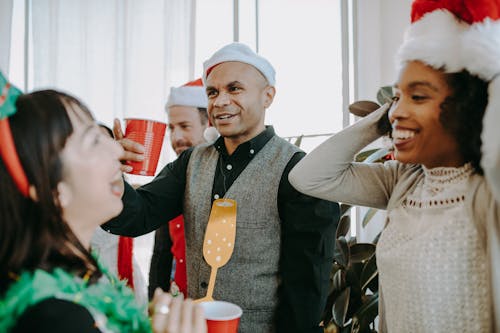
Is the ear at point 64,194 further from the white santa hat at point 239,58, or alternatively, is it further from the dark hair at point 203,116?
the dark hair at point 203,116

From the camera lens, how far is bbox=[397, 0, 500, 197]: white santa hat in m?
0.74

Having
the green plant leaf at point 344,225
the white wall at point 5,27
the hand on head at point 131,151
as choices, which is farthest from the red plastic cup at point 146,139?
the white wall at point 5,27

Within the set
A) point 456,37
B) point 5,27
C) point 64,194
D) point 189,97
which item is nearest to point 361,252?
point 189,97

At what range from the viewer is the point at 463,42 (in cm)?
79

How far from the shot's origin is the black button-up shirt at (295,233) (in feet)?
3.80

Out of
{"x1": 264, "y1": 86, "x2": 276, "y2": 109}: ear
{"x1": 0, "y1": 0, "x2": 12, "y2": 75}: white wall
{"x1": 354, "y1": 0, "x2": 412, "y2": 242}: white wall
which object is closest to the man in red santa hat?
{"x1": 264, "y1": 86, "x2": 276, "y2": 109}: ear

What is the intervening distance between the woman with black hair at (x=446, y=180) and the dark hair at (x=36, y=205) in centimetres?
62

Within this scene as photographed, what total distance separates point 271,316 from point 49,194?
748 mm

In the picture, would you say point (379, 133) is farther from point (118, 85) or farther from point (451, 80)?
point (118, 85)

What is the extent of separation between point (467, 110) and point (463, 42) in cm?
13

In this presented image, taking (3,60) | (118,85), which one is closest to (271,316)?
(118,85)

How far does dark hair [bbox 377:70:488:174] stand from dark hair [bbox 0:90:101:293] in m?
0.71

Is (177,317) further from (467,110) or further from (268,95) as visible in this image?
(268,95)

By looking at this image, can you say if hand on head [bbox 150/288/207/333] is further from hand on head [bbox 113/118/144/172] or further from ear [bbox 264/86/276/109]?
ear [bbox 264/86/276/109]
